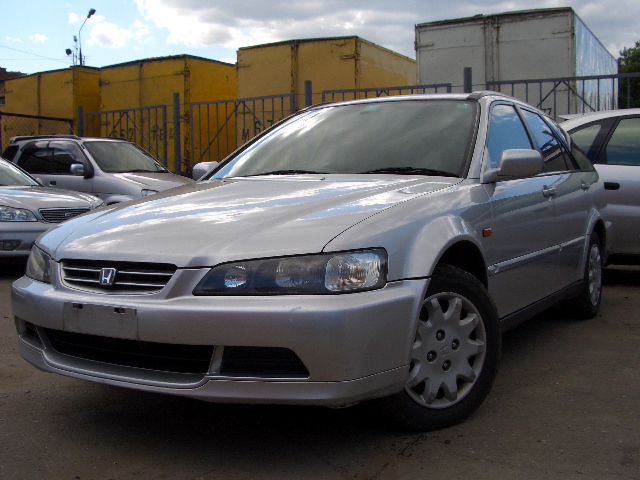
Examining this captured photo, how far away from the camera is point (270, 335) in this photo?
8.93 ft

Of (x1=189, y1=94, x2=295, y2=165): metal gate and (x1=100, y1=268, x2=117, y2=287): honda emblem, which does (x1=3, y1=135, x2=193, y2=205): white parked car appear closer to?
(x1=189, y1=94, x2=295, y2=165): metal gate

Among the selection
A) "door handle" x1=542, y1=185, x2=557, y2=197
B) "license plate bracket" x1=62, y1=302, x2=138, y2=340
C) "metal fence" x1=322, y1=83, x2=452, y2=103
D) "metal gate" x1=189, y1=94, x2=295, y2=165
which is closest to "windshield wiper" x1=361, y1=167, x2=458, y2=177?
"door handle" x1=542, y1=185, x2=557, y2=197

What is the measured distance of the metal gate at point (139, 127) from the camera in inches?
576

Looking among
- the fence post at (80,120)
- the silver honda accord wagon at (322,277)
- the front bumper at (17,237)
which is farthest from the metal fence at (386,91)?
the silver honda accord wagon at (322,277)

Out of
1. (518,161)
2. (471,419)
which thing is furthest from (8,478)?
(518,161)

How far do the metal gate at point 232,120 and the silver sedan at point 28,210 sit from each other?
12.6 feet

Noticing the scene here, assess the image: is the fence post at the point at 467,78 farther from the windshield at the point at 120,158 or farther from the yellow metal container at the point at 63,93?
the yellow metal container at the point at 63,93

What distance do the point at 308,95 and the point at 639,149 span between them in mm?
5663

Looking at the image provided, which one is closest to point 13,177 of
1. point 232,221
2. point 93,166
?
point 93,166

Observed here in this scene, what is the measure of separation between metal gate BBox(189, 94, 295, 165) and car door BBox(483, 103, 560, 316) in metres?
7.67

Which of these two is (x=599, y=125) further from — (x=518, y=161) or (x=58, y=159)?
(x=58, y=159)

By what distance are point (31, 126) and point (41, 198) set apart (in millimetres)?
10490

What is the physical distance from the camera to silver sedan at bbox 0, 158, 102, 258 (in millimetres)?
7812

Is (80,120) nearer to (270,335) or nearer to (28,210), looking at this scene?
(28,210)
